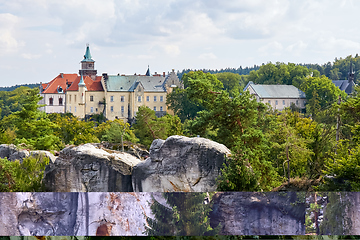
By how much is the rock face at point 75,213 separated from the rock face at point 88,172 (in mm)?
8632

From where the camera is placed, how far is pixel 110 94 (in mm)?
88188

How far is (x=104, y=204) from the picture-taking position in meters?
9.37

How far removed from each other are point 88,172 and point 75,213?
29.2 feet

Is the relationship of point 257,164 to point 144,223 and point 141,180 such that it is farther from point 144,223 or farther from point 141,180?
point 144,223

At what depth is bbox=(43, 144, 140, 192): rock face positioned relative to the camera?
18203mm

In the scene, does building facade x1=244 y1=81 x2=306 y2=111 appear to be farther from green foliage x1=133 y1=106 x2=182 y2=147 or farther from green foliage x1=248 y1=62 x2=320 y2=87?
green foliage x1=133 y1=106 x2=182 y2=147

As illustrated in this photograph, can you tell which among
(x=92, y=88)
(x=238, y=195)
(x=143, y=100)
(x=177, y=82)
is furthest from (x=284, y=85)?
(x=238, y=195)

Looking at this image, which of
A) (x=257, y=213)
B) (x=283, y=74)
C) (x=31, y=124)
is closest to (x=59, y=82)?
(x=283, y=74)

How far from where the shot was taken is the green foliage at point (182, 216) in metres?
9.30

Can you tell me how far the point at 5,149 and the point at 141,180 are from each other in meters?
11.8

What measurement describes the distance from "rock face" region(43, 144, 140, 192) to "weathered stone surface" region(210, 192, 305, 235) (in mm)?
9453

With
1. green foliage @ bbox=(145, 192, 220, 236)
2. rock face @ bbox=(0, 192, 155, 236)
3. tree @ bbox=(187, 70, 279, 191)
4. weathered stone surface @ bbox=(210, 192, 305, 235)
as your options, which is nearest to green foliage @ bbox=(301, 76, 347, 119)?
tree @ bbox=(187, 70, 279, 191)

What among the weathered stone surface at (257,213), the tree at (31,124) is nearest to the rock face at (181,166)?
the weathered stone surface at (257,213)

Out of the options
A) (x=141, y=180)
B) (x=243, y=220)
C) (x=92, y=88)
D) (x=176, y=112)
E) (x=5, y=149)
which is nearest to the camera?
(x=243, y=220)
